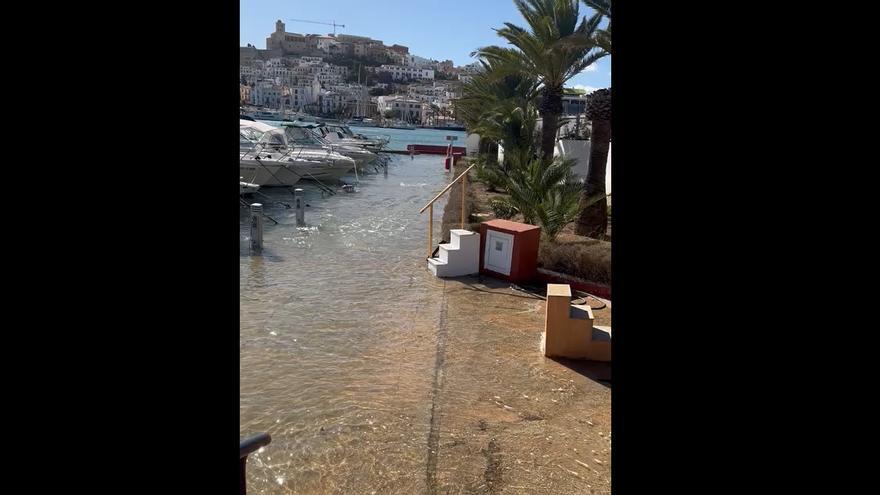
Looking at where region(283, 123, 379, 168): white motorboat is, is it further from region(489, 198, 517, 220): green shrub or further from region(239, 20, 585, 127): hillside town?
region(239, 20, 585, 127): hillside town

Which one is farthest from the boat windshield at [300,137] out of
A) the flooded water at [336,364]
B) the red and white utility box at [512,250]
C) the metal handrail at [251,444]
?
the metal handrail at [251,444]

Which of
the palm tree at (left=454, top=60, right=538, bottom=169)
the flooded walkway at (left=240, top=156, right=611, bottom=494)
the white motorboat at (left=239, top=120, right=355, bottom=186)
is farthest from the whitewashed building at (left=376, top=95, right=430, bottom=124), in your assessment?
the flooded walkway at (left=240, top=156, right=611, bottom=494)

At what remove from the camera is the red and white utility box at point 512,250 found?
11.8 metres

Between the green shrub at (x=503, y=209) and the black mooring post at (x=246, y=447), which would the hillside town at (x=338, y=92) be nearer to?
the green shrub at (x=503, y=209)

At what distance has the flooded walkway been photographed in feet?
16.8

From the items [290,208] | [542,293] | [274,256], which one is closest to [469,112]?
[290,208]

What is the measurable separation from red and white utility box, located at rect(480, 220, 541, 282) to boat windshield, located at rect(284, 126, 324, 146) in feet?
80.5

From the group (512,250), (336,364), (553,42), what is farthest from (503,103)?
(336,364)

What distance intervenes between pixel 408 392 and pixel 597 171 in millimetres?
9788

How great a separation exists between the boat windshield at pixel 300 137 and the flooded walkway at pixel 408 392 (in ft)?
77.0
